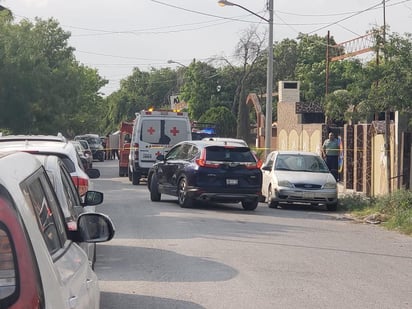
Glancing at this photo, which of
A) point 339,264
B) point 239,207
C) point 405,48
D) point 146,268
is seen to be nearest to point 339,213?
point 239,207

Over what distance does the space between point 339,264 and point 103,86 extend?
71530 mm

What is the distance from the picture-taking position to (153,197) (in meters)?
21.7

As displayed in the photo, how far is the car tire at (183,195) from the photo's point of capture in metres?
19.7

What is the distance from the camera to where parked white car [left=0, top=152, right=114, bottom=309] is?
3.08 meters

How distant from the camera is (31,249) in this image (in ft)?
10.4

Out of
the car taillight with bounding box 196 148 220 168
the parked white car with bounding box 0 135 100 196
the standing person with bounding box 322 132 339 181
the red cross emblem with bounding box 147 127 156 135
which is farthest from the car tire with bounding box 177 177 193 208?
the standing person with bounding box 322 132 339 181

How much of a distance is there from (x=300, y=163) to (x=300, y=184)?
146cm

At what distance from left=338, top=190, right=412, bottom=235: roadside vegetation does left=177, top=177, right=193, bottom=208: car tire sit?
13.0 ft

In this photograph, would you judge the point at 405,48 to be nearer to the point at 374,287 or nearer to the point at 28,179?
the point at 374,287

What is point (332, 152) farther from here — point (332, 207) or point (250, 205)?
point (250, 205)

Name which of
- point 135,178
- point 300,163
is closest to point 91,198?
point 300,163

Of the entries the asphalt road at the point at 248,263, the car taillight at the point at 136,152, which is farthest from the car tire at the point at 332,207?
the car taillight at the point at 136,152

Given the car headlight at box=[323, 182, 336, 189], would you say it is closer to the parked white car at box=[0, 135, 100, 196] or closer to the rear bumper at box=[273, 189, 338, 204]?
the rear bumper at box=[273, 189, 338, 204]

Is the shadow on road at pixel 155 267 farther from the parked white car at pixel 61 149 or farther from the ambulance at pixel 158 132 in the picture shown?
the ambulance at pixel 158 132
